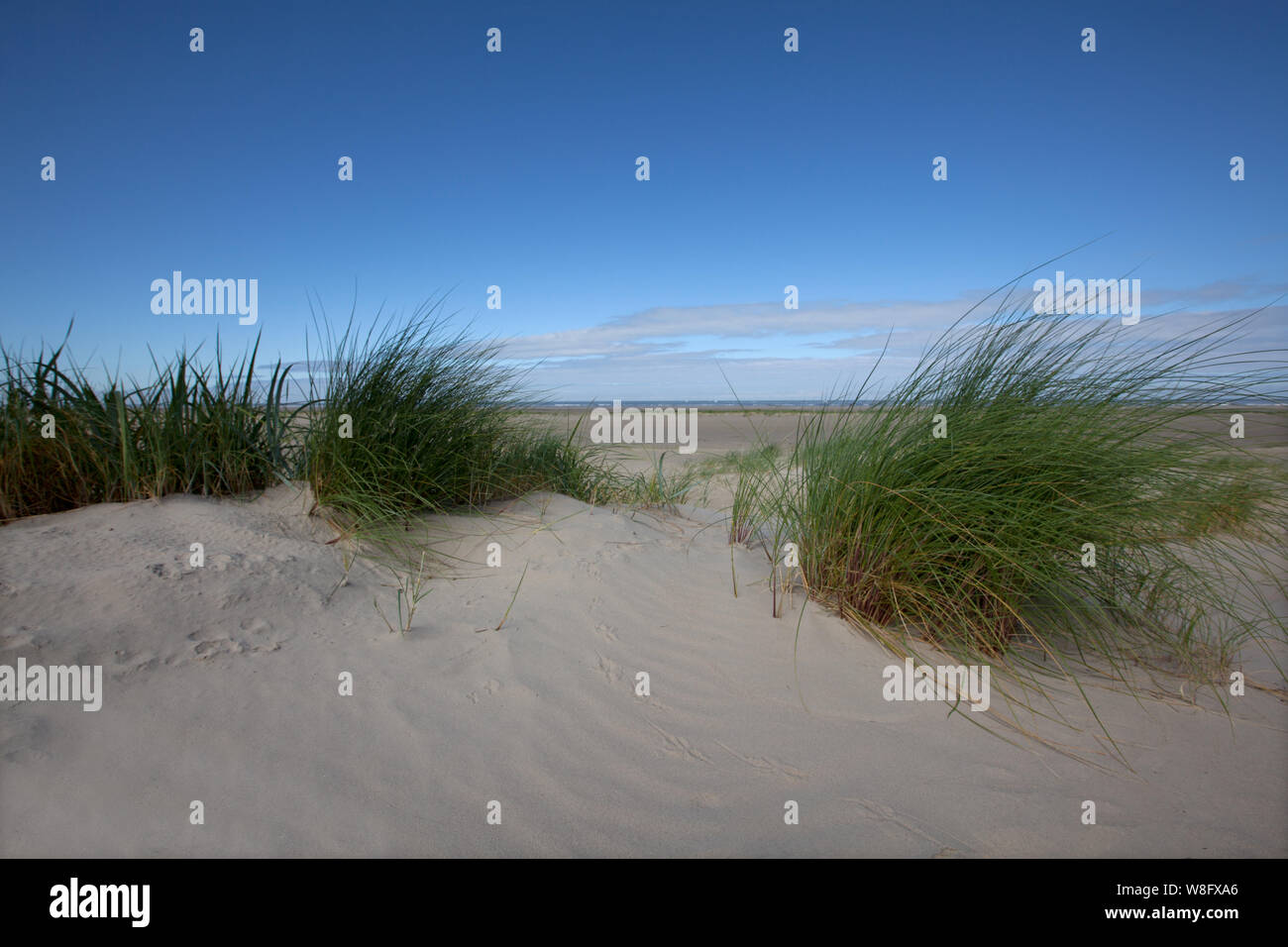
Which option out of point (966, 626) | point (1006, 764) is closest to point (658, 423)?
point (966, 626)

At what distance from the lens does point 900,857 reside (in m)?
1.82

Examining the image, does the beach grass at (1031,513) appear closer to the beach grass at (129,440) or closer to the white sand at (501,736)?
the white sand at (501,736)

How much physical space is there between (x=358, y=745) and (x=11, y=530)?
223cm

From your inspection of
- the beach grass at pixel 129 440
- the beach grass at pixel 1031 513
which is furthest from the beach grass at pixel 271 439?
the beach grass at pixel 1031 513

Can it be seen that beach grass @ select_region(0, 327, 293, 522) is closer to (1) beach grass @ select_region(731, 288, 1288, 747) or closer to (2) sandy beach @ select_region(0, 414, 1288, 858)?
(2) sandy beach @ select_region(0, 414, 1288, 858)

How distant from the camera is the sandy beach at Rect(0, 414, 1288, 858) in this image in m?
1.85

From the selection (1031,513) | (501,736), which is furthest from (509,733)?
(1031,513)

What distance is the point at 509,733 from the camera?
89.4 inches

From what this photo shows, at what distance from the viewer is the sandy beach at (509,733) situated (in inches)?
72.8

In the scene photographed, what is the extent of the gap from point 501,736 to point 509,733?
1.2 inches

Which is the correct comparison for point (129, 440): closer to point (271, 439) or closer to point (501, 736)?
point (271, 439)

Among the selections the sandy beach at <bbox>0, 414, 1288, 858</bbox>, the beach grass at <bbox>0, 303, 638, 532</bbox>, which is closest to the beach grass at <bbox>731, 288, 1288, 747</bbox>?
the sandy beach at <bbox>0, 414, 1288, 858</bbox>
